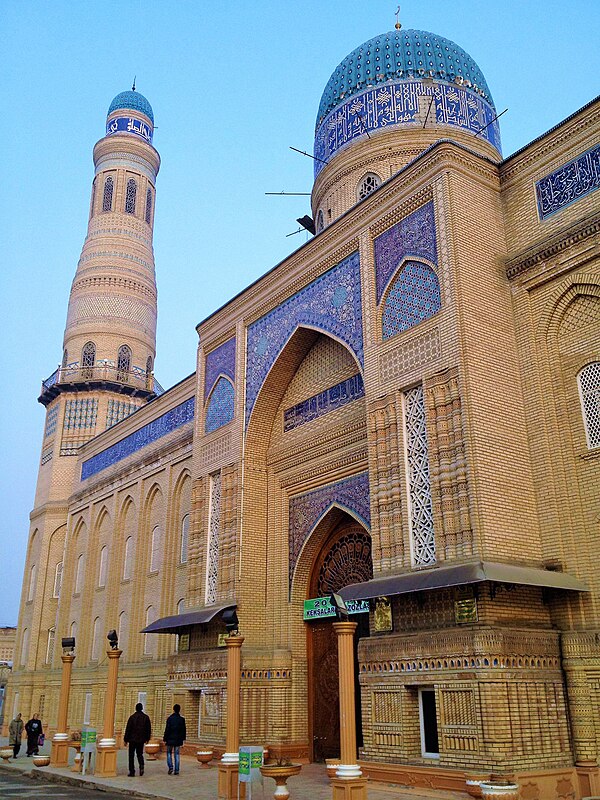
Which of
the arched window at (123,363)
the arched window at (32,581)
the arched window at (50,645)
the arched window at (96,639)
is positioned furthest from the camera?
the arched window at (123,363)

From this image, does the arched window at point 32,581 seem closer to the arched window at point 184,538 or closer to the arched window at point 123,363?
the arched window at point 123,363

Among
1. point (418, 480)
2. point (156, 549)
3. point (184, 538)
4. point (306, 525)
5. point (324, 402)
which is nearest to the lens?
point (418, 480)

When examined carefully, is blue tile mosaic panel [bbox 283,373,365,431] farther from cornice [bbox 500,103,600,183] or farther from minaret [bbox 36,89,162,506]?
minaret [bbox 36,89,162,506]

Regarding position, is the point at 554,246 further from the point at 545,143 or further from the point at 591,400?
the point at 591,400

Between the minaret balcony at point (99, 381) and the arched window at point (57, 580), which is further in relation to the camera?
the minaret balcony at point (99, 381)

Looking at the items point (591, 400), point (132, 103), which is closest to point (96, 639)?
point (591, 400)

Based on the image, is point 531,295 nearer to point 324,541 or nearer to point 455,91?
point 324,541

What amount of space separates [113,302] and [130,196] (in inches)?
178

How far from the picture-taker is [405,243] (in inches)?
438

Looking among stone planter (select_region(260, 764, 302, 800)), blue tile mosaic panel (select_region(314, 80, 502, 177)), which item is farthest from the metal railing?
stone planter (select_region(260, 764, 302, 800))

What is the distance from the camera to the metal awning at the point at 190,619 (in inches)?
497

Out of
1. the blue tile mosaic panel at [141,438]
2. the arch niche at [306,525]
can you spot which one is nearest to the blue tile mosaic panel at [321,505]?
the arch niche at [306,525]

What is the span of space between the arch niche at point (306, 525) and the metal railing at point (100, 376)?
471 inches

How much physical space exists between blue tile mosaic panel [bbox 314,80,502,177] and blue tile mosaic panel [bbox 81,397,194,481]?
684cm
